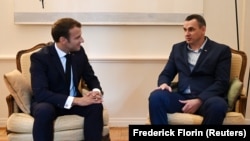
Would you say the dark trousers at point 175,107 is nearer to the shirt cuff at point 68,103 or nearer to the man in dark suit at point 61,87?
the man in dark suit at point 61,87

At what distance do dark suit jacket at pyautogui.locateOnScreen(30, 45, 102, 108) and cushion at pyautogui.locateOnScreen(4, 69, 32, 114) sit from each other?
73 mm

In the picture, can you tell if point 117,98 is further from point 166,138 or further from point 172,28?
point 166,138

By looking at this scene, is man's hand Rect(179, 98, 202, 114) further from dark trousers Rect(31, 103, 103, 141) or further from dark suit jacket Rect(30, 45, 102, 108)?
Answer: dark suit jacket Rect(30, 45, 102, 108)

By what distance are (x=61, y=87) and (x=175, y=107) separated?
886mm

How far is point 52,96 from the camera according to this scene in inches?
111

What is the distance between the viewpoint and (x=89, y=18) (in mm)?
3812

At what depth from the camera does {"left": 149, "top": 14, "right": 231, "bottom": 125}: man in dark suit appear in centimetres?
293

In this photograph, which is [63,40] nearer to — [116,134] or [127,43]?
[127,43]

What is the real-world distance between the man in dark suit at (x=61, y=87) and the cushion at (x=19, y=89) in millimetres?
61

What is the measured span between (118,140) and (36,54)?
122cm

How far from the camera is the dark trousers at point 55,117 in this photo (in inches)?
105

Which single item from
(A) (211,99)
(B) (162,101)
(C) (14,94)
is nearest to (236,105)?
(A) (211,99)

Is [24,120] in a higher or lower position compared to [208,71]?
lower

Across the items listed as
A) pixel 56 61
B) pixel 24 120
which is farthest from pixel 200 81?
pixel 24 120
